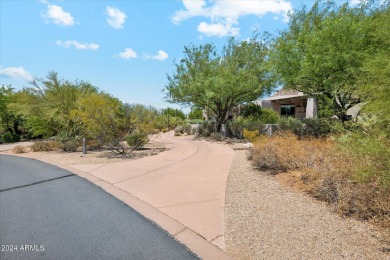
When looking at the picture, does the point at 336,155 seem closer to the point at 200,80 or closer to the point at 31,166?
the point at 31,166

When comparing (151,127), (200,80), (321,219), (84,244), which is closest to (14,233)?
(84,244)

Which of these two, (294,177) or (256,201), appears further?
(294,177)

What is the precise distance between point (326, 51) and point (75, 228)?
35.1 feet

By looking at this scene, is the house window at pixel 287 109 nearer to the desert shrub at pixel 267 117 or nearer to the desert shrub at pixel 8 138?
the desert shrub at pixel 267 117

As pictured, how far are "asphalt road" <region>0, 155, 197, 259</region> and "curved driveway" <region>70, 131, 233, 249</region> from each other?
60 centimetres

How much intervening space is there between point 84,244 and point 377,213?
15.7 ft

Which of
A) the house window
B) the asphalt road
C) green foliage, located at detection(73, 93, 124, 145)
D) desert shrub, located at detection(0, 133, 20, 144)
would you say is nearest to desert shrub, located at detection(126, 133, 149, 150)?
green foliage, located at detection(73, 93, 124, 145)

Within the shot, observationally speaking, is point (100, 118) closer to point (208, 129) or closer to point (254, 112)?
point (208, 129)

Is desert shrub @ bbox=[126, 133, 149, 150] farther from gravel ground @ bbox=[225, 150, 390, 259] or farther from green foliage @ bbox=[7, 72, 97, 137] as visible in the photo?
gravel ground @ bbox=[225, 150, 390, 259]

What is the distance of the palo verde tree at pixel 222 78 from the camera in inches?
686

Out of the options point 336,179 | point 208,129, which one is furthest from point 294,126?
point 336,179

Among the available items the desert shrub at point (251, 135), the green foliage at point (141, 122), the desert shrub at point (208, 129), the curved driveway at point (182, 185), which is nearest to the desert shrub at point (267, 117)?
the desert shrub at point (208, 129)

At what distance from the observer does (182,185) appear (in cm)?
680

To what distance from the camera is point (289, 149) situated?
8.02 m
